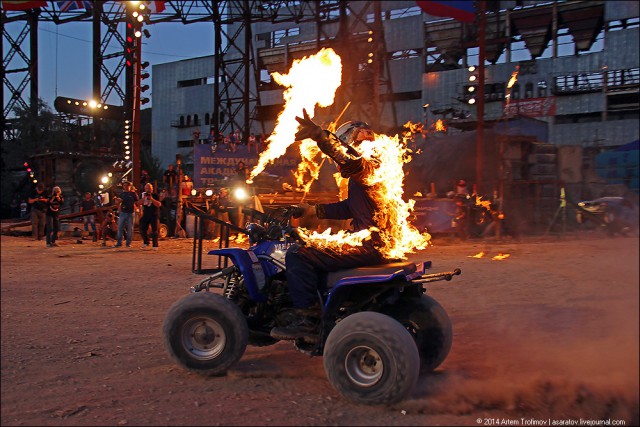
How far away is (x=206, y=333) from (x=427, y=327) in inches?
77.2

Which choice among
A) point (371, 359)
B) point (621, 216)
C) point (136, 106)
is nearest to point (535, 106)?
point (136, 106)

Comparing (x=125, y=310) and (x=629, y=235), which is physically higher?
(x=629, y=235)

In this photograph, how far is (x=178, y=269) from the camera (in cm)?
1165

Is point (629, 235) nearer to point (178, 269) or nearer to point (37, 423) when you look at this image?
point (37, 423)

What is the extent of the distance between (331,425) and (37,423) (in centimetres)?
203

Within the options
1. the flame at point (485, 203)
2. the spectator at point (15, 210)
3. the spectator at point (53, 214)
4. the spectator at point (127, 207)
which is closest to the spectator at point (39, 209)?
the spectator at point (53, 214)

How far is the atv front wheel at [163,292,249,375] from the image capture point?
486cm

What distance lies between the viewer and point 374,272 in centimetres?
457

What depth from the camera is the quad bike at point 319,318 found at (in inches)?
169

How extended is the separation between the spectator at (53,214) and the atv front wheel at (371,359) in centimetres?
1332

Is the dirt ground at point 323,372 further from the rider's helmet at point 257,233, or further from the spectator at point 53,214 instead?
the spectator at point 53,214

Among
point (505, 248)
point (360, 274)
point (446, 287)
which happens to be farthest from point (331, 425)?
point (505, 248)

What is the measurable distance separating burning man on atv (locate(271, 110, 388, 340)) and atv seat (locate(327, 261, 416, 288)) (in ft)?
0.19

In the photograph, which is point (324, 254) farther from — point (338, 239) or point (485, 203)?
point (485, 203)
